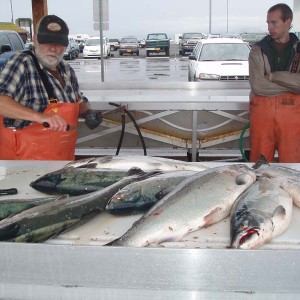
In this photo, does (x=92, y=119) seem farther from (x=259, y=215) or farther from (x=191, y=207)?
(x=259, y=215)

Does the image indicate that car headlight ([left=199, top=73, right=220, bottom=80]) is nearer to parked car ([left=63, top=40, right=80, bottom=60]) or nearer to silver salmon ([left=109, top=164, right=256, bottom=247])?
silver salmon ([left=109, top=164, right=256, bottom=247])

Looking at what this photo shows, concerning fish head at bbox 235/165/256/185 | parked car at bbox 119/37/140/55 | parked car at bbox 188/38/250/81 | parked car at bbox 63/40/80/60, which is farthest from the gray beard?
parked car at bbox 119/37/140/55

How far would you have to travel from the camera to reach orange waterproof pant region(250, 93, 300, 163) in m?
5.02

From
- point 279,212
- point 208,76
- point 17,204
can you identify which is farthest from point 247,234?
point 208,76

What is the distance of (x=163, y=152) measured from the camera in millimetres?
6914

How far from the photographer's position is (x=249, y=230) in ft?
6.47

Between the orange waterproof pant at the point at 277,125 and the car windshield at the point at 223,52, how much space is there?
1116cm

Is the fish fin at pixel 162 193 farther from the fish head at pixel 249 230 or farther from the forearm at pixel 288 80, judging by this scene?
the forearm at pixel 288 80

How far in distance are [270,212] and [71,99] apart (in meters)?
2.42

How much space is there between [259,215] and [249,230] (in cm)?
13

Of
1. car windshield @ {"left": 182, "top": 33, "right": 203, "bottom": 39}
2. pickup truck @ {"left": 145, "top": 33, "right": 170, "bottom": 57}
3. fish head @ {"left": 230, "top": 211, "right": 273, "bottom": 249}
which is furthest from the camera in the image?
car windshield @ {"left": 182, "top": 33, "right": 203, "bottom": 39}

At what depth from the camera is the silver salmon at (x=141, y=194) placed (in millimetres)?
2340

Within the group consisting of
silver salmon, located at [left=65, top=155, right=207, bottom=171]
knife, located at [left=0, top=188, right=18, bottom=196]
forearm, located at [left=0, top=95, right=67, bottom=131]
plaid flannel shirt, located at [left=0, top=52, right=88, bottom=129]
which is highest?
plaid flannel shirt, located at [left=0, top=52, right=88, bottom=129]

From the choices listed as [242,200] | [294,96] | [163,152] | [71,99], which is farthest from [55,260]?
[163,152]
